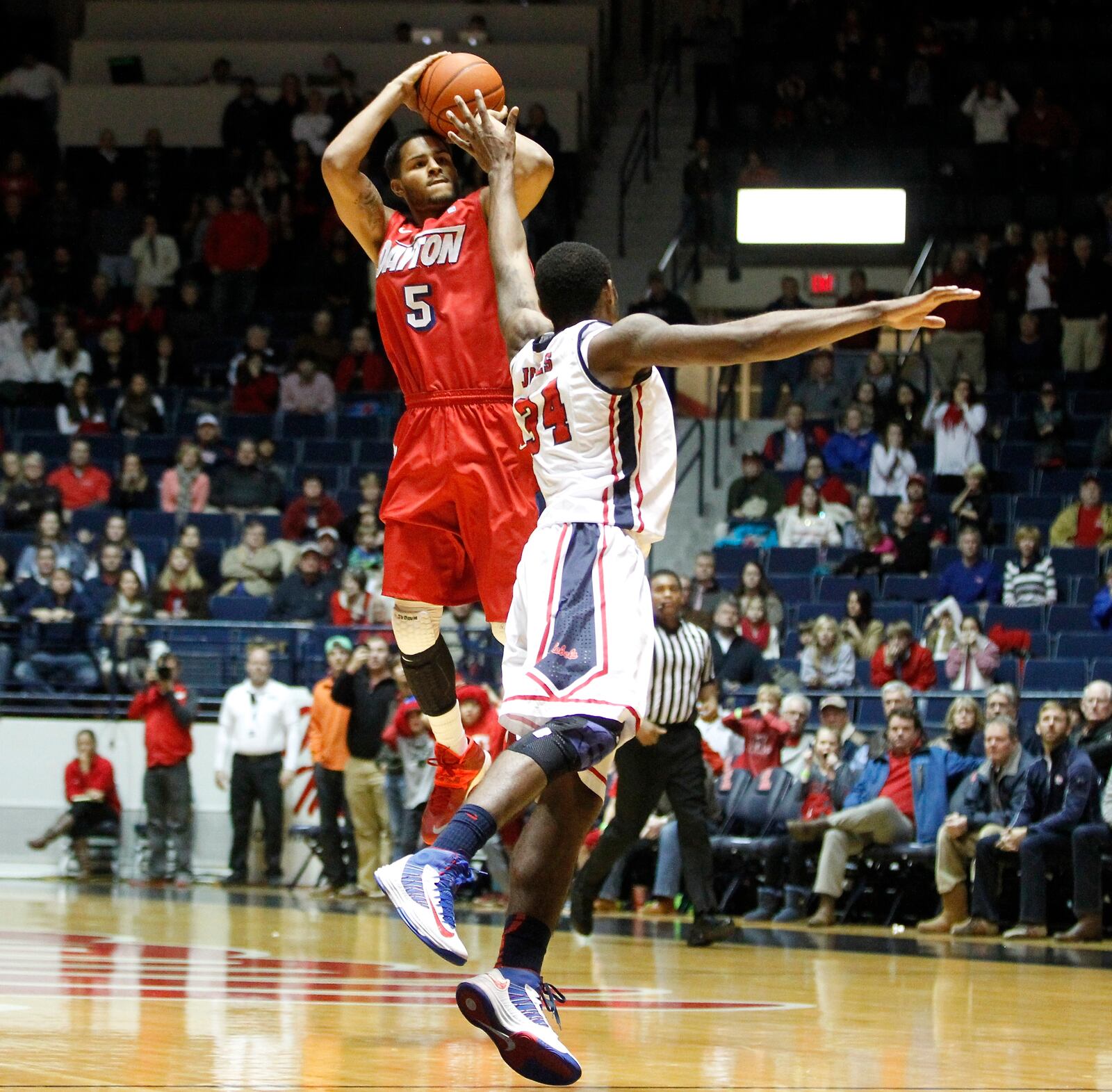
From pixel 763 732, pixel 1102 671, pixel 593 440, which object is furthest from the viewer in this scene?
pixel 1102 671

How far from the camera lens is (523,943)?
4.38m

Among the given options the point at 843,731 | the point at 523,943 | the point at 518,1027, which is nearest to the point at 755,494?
the point at 843,731

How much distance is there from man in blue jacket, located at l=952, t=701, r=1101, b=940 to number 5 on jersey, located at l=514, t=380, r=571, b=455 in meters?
6.12

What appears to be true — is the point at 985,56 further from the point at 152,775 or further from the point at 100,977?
the point at 100,977

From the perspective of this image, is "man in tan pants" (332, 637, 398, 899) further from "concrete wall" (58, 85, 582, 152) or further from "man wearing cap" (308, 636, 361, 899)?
"concrete wall" (58, 85, 582, 152)

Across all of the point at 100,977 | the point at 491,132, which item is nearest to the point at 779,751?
the point at 100,977

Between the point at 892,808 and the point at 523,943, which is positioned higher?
the point at 523,943

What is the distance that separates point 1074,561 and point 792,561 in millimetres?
2190

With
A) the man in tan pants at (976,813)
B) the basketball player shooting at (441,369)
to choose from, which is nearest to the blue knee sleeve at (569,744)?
the basketball player shooting at (441,369)

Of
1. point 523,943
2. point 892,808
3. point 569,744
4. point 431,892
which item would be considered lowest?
point 892,808

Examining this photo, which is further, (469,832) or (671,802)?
(671,802)

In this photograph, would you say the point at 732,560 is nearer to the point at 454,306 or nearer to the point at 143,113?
the point at 454,306

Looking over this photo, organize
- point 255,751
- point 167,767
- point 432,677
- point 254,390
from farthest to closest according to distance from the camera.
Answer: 1. point 254,390
2. point 167,767
3. point 255,751
4. point 432,677

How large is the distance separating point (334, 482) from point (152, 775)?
397 cm
